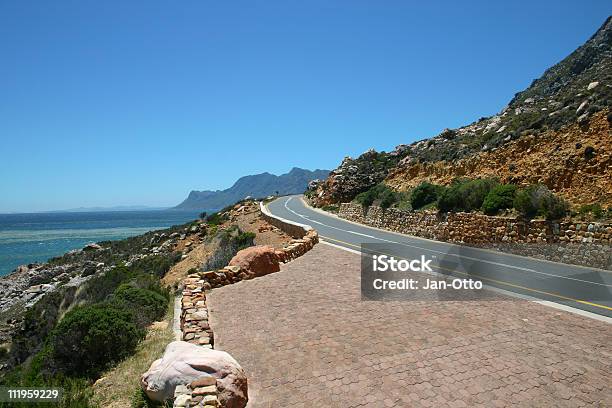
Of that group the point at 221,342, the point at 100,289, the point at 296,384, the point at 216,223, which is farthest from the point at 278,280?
the point at 216,223

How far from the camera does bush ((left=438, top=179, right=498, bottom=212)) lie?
2066 centimetres

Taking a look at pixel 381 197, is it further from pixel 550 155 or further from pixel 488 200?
pixel 550 155

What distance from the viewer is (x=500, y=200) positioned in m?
18.6

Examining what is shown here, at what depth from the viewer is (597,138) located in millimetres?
18812

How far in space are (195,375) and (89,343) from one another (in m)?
4.21

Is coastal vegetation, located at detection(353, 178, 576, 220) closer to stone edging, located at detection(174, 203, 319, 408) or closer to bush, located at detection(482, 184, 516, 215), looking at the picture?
bush, located at detection(482, 184, 516, 215)

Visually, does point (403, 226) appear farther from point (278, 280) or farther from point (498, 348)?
point (498, 348)

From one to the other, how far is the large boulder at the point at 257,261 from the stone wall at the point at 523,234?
10108 mm

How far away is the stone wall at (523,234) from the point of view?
1414cm

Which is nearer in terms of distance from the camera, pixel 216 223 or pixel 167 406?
pixel 167 406

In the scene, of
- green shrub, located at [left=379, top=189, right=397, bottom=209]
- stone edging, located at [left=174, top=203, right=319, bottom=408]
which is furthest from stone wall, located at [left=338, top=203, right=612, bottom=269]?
stone edging, located at [left=174, top=203, right=319, bottom=408]

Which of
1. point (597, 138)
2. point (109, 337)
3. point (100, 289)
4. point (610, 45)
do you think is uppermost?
point (610, 45)

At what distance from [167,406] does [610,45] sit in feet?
199

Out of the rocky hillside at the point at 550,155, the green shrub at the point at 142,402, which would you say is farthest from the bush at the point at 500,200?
the green shrub at the point at 142,402
